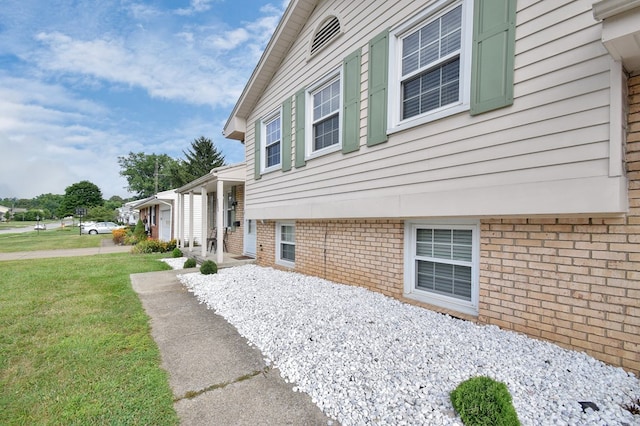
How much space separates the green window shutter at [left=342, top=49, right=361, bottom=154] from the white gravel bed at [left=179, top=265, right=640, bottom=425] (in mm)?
2737

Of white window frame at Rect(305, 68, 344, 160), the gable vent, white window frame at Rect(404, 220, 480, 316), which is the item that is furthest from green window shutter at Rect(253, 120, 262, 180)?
white window frame at Rect(404, 220, 480, 316)

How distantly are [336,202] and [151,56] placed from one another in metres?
14.9

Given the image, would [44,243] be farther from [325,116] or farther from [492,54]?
[492,54]

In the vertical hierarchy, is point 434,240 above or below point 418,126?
below

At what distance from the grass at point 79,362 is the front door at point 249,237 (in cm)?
440

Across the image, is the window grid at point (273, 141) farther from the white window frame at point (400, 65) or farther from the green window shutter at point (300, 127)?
the white window frame at point (400, 65)

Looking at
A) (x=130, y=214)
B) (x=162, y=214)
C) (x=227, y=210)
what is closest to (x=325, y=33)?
(x=227, y=210)

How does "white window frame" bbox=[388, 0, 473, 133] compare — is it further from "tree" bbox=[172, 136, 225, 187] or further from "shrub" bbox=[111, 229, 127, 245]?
"tree" bbox=[172, 136, 225, 187]

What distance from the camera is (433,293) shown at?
167 inches

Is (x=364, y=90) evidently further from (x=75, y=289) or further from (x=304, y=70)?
(x=75, y=289)

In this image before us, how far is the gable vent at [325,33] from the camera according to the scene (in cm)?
567

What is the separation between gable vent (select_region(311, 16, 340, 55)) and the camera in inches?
223

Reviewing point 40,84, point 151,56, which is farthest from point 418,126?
point 40,84

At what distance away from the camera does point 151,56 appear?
14.5 m
